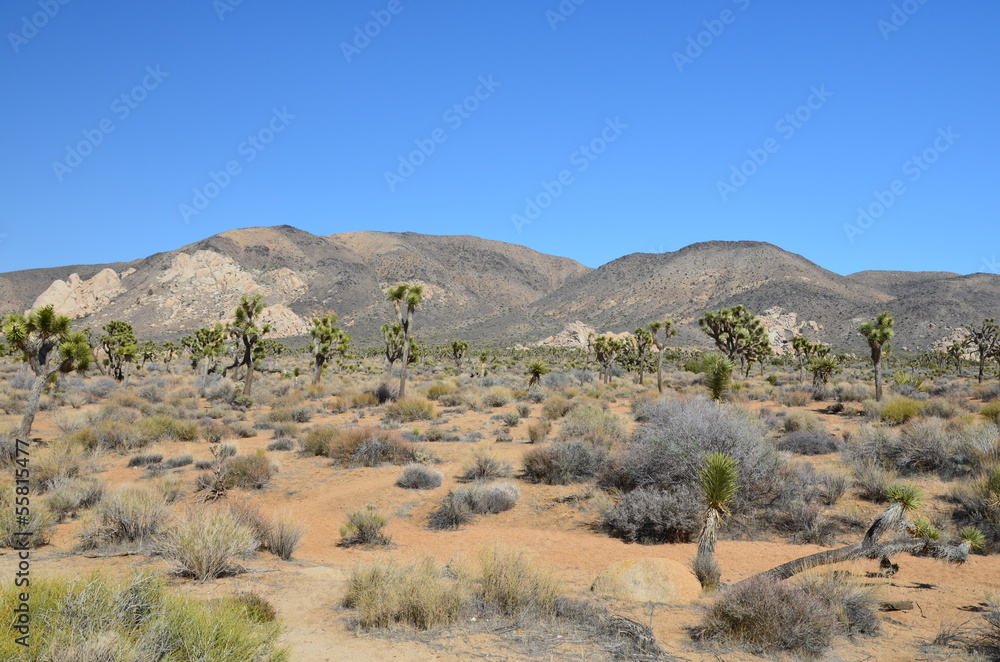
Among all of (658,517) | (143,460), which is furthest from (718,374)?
(143,460)

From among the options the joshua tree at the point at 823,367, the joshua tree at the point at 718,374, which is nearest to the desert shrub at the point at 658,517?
the joshua tree at the point at 718,374

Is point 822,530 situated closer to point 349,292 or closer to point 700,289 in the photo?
point 700,289

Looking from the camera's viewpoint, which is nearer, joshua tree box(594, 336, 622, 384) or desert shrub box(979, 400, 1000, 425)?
desert shrub box(979, 400, 1000, 425)

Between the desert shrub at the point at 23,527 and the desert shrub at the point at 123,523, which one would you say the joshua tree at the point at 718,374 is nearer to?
the desert shrub at the point at 123,523

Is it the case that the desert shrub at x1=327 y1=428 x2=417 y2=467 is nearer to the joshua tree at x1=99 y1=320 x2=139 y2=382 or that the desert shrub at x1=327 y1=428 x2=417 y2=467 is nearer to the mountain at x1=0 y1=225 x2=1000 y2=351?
the joshua tree at x1=99 y1=320 x2=139 y2=382

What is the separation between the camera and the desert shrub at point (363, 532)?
383 inches

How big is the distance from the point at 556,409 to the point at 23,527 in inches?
686

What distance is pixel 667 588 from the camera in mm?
7152

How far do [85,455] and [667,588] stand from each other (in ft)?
52.0

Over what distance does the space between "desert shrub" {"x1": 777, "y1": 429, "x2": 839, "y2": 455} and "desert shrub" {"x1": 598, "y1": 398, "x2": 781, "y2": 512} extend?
4.22 metres

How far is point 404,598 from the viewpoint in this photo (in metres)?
5.93

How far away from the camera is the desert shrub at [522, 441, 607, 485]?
13.5 metres

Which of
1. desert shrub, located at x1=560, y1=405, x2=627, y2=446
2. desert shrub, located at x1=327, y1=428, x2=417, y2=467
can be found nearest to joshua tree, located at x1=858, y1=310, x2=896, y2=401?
desert shrub, located at x1=560, y1=405, x2=627, y2=446

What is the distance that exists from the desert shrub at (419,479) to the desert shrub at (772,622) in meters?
A: 8.34
